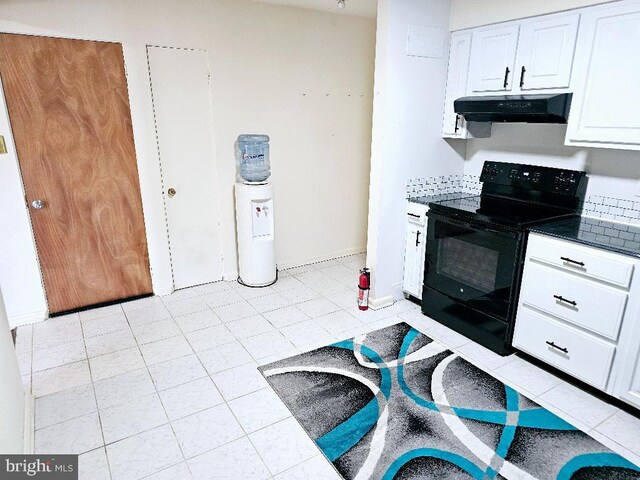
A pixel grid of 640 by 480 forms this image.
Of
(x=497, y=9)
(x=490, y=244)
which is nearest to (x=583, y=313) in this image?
(x=490, y=244)

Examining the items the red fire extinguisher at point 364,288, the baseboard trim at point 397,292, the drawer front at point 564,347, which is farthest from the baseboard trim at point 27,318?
the drawer front at point 564,347

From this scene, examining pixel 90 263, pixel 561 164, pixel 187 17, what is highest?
pixel 187 17

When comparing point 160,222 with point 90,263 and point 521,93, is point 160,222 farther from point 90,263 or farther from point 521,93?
point 521,93

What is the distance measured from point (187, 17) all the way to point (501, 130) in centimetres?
270

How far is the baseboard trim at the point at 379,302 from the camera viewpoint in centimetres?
343

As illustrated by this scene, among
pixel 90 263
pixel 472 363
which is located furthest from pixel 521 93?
pixel 90 263

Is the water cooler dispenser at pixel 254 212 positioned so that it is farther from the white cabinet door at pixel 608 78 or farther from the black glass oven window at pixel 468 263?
the white cabinet door at pixel 608 78

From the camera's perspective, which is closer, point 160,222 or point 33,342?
point 33,342

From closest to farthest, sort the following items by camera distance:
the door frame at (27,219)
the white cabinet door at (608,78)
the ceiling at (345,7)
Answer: the white cabinet door at (608,78)
the door frame at (27,219)
the ceiling at (345,7)

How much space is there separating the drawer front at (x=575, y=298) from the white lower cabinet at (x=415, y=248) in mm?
867

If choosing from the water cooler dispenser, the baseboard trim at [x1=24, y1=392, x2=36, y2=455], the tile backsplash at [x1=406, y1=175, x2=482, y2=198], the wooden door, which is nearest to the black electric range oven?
the tile backsplash at [x1=406, y1=175, x2=482, y2=198]

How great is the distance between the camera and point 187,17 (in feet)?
10.8

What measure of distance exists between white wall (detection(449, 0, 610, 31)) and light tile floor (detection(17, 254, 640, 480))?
223 cm

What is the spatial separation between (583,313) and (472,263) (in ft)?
2.45
